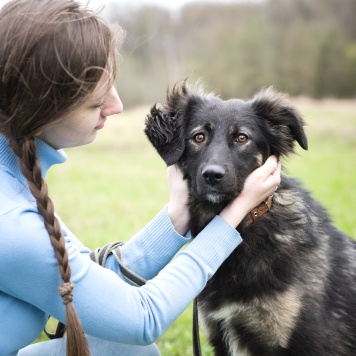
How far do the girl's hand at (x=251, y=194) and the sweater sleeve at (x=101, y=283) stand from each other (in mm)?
112

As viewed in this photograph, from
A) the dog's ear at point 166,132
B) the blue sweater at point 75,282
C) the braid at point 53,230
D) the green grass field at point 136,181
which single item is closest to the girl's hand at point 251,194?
the blue sweater at point 75,282

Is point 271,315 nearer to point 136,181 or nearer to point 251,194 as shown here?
point 251,194

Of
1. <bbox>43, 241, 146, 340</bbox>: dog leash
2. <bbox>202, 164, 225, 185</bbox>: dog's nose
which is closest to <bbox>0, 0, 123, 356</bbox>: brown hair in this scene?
<bbox>43, 241, 146, 340</bbox>: dog leash

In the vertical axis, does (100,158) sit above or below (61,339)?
below

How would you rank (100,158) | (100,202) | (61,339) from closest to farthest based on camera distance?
(61,339), (100,202), (100,158)

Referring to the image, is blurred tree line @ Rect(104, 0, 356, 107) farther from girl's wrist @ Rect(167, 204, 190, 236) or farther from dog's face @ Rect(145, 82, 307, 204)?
girl's wrist @ Rect(167, 204, 190, 236)

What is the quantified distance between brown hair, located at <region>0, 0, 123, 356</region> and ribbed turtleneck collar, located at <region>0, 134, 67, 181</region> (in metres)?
0.12

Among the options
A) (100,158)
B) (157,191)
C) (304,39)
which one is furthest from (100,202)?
(304,39)

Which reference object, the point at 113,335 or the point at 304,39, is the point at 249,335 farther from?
the point at 304,39

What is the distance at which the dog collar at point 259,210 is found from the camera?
2832 mm

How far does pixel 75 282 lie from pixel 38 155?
633 mm

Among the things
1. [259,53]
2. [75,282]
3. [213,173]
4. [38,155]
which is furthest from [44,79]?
[259,53]

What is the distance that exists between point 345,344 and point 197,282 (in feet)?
4.05

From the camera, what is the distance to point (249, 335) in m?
2.86
